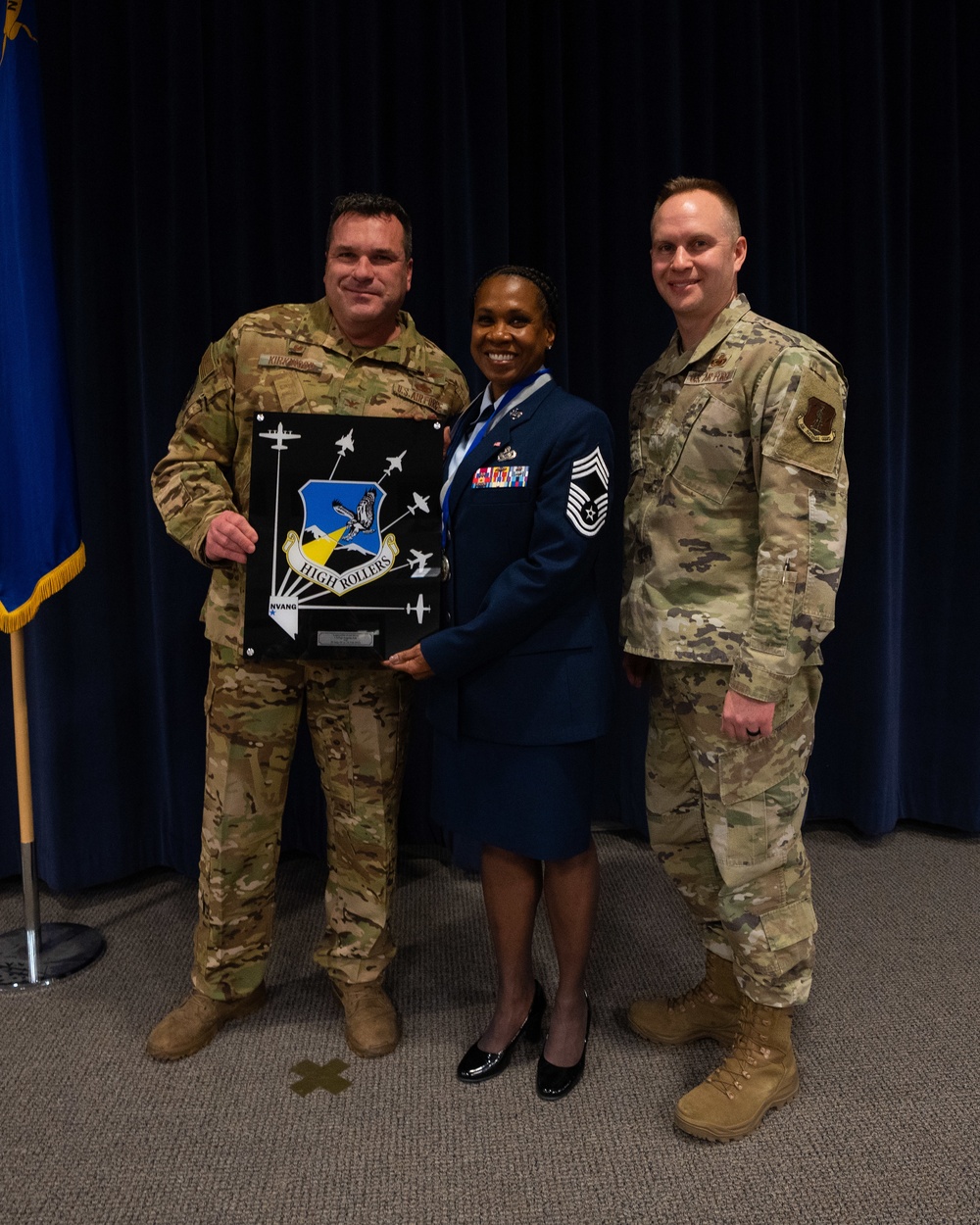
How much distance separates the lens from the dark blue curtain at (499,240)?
2.68 m

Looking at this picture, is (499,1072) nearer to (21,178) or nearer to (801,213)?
(21,178)

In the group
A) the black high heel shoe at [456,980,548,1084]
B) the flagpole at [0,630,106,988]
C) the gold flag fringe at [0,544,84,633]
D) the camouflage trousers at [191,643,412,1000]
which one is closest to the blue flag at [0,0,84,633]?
the gold flag fringe at [0,544,84,633]

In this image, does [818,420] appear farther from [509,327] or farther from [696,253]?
[509,327]

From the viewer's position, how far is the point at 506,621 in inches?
66.2

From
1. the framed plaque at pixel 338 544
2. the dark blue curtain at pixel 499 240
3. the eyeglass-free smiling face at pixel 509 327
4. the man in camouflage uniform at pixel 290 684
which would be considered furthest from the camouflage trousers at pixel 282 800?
the dark blue curtain at pixel 499 240

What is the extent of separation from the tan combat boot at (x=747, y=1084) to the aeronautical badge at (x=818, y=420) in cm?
104

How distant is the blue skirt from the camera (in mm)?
1765

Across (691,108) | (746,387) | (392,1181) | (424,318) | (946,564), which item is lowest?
(392,1181)

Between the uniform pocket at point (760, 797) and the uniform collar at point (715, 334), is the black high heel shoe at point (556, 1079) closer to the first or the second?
the uniform pocket at point (760, 797)

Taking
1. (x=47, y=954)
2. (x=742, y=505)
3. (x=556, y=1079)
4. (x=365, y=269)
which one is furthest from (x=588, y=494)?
(x=47, y=954)

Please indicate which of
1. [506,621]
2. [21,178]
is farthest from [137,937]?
[21,178]

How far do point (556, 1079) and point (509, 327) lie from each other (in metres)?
1.39

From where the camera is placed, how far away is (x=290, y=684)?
200 cm

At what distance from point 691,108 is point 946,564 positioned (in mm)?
1635
